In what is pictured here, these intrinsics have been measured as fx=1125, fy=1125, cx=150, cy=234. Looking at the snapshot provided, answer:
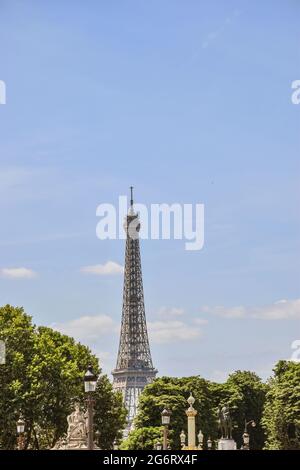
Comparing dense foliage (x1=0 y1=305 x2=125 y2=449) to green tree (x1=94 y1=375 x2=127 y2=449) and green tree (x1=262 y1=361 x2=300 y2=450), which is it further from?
green tree (x1=262 y1=361 x2=300 y2=450)

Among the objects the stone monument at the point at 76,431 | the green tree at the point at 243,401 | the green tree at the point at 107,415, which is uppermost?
the green tree at the point at 243,401

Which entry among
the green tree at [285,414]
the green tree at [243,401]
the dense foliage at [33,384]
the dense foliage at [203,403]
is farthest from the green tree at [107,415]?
the green tree at [243,401]

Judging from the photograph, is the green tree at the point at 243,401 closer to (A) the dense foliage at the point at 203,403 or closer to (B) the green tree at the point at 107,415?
(A) the dense foliage at the point at 203,403

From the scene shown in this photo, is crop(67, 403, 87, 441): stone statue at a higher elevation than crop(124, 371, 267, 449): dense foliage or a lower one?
lower

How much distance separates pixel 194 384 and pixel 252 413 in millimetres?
13442

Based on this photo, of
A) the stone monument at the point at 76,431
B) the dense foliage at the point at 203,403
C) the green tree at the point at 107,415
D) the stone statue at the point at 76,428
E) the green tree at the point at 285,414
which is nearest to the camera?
the stone monument at the point at 76,431

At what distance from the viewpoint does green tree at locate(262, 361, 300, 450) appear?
349 ft

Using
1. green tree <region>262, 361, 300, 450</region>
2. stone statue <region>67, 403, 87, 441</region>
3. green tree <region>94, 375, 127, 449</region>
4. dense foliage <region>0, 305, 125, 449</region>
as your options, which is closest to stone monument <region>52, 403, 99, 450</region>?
stone statue <region>67, 403, 87, 441</region>

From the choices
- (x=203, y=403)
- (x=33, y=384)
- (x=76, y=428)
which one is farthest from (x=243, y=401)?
(x=76, y=428)

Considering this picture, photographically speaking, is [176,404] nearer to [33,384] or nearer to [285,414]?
[285,414]

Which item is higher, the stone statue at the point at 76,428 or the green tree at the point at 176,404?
the green tree at the point at 176,404

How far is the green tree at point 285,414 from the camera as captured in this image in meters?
106
